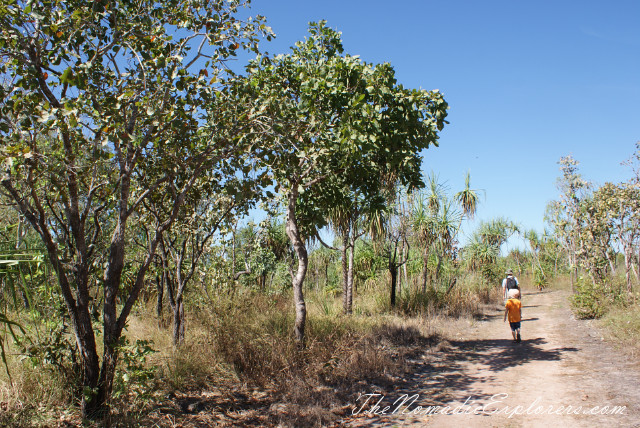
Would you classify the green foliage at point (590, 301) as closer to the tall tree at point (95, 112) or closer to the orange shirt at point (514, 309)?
the orange shirt at point (514, 309)

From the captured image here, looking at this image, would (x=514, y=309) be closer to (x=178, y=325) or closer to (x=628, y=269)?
(x=628, y=269)

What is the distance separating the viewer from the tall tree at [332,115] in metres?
5.82

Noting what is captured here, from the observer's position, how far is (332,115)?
7.53m

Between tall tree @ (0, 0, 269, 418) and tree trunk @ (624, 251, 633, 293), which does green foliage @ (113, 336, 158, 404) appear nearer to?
tall tree @ (0, 0, 269, 418)

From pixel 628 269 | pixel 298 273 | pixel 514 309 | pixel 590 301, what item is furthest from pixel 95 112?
pixel 628 269

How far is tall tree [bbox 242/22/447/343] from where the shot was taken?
5.82 metres

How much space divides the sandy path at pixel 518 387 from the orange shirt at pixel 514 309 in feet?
1.91

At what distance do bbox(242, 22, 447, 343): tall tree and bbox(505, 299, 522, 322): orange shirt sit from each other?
13.9 ft

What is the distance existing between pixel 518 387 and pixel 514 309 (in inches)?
158

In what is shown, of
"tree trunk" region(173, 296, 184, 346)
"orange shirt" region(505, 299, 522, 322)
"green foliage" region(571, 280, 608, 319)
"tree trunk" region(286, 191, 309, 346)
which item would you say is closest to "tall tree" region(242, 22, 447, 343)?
"tree trunk" region(286, 191, 309, 346)

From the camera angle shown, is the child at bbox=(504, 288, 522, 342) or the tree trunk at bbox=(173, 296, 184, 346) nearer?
the tree trunk at bbox=(173, 296, 184, 346)

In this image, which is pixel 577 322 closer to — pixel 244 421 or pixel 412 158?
pixel 412 158

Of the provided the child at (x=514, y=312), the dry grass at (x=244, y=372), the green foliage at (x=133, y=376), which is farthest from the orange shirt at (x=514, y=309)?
the green foliage at (x=133, y=376)

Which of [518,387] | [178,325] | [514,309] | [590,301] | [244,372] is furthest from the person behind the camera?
[590,301]
